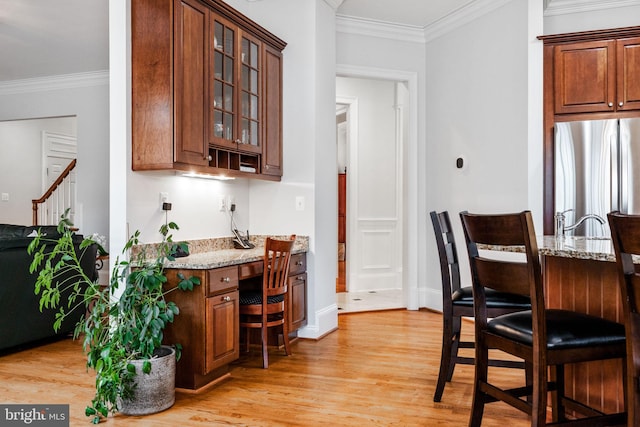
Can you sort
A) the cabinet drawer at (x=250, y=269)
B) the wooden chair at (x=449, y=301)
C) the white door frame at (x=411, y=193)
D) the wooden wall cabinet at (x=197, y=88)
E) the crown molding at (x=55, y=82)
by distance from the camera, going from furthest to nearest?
the crown molding at (x=55, y=82) → the white door frame at (x=411, y=193) → the cabinet drawer at (x=250, y=269) → the wooden wall cabinet at (x=197, y=88) → the wooden chair at (x=449, y=301)

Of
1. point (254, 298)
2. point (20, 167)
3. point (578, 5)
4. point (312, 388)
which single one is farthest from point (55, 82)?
point (578, 5)

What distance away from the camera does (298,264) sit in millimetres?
4121

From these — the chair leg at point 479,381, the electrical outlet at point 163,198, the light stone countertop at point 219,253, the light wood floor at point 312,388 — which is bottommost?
the light wood floor at point 312,388

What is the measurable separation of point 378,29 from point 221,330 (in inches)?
143

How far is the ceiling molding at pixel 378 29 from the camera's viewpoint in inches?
202

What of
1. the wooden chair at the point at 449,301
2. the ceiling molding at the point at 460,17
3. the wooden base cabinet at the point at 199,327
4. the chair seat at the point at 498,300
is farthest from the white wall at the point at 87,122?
the chair seat at the point at 498,300

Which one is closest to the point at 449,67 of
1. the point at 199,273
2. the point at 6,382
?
the point at 199,273

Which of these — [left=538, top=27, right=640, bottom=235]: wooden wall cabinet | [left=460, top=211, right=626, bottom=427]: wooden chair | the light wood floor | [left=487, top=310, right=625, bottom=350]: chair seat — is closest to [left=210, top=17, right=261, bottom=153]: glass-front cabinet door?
the light wood floor

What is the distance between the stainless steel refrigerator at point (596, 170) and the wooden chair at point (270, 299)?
2.27 m

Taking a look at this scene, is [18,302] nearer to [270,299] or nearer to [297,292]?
[270,299]

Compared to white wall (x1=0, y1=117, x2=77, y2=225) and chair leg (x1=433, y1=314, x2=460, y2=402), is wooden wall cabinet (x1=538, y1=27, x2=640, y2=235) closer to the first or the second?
chair leg (x1=433, y1=314, x2=460, y2=402)

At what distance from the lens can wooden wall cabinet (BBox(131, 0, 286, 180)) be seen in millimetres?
3117

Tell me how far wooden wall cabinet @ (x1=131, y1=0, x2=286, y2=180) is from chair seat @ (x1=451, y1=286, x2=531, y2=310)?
72.1 inches

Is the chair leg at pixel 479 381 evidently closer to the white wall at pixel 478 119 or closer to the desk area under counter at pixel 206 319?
the desk area under counter at pixel 206 319
